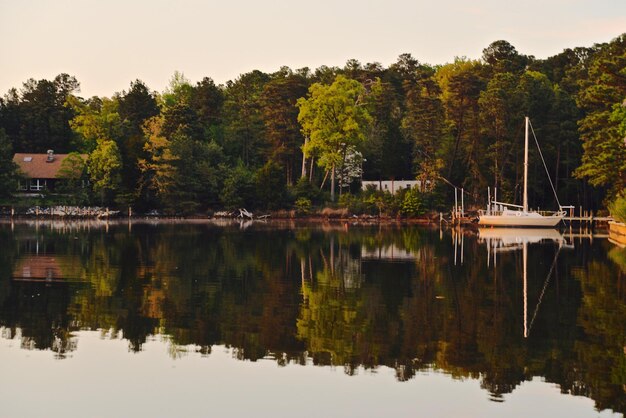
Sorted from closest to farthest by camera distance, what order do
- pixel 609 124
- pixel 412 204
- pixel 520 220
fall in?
pixel 609 124, pixel 520 220, pixel 412 204

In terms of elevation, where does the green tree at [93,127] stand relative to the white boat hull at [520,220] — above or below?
above

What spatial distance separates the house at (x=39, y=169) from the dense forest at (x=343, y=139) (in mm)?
3804

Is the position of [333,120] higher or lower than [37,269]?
higher

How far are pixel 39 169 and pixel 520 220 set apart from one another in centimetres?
5339

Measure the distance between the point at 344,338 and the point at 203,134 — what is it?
266 feet

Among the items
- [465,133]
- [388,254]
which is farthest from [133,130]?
[388,254]

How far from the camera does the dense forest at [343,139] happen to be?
80.3 meters

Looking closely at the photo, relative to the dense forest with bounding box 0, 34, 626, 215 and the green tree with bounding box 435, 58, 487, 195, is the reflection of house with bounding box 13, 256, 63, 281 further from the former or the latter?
the green tree with bounding box 435, 58, 487, 195

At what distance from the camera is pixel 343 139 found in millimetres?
86500

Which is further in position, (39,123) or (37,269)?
(39,123)

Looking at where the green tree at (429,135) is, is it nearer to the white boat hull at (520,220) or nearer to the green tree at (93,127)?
the white boat hull at (520,220)

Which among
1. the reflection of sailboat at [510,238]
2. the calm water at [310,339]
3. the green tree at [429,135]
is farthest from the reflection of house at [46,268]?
the green tree at [429,135]

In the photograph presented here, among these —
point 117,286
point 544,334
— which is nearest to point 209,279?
point 117,286

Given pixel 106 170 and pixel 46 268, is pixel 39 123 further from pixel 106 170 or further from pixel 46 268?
pixel 46 268
